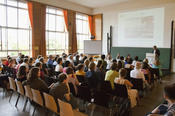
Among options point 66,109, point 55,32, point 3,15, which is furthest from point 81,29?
point 66,109

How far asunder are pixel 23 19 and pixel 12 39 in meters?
1.53

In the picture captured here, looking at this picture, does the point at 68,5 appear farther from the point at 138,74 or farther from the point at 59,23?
the point at 138,74

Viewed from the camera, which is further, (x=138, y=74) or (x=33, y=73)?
(x=138, y=74)

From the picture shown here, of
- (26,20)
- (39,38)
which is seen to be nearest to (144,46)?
(39,38)

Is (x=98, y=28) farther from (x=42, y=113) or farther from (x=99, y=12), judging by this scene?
(x=42, y=113)

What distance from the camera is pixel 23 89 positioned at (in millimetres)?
3611

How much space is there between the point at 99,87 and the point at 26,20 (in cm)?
787

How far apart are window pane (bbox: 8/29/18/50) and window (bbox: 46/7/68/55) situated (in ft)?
7.33

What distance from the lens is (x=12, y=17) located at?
29.8 ft

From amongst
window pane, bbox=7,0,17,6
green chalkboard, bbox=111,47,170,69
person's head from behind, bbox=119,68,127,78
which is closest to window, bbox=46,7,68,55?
window pane, bbox=7,0,17,6

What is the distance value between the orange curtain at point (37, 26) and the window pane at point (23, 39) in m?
0.46

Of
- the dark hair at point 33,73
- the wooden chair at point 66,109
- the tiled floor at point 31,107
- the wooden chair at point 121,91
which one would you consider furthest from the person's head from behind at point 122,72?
the dark hair at point 33,73

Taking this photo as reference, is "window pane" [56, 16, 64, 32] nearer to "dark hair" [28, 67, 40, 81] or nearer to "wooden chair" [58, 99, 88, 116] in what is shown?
"dark hair" [28, 67, 40, 81]

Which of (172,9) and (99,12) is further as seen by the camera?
(99,12)
